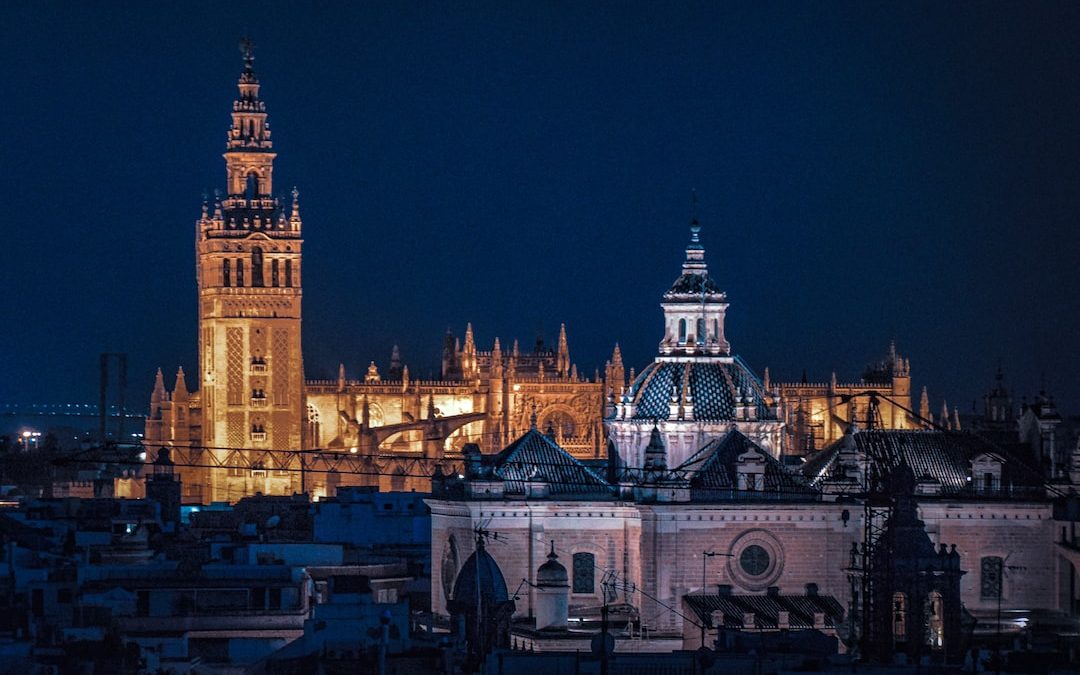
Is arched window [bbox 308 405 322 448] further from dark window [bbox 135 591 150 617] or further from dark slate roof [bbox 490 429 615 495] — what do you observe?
dark window [bbox 135 591 150 617]

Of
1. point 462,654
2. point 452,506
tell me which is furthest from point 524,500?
point 462,654

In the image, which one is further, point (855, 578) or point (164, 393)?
point (164, 393)

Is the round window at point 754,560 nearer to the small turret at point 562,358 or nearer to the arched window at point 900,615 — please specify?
the arched window at point 900,615

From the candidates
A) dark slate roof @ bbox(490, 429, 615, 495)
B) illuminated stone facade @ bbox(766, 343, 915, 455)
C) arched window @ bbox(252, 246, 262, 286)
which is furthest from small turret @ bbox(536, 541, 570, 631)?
arched window @ bbox(252, 246, 262, 286)

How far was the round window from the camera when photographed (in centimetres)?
9944

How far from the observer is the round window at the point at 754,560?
99438 mm

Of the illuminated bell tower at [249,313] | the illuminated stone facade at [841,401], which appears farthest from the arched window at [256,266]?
the illuminated stone facade at [841,401]

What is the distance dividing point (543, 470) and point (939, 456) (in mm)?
11203

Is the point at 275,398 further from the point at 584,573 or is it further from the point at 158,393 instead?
the point at 584,573

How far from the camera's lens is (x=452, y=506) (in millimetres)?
101250

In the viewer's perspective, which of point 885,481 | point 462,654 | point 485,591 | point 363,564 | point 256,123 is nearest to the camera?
point 462,654

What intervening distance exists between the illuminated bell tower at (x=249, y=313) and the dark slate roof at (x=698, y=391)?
6672 cm

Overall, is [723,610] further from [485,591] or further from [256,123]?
[256,123]

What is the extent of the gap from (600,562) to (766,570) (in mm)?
4618
